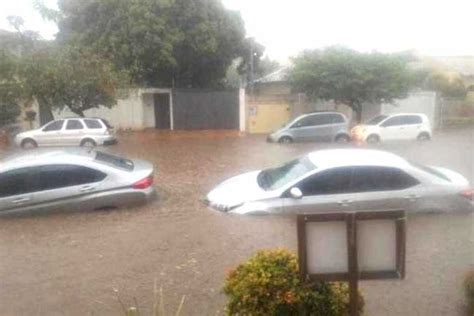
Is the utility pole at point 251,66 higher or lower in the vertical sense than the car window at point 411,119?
higher

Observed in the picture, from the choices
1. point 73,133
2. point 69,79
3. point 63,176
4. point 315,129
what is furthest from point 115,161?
point 69,79

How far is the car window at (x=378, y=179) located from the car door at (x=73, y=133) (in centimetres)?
1266

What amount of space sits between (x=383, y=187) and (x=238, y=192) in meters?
2.01

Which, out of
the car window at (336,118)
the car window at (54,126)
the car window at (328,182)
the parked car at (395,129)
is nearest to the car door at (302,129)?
the car window at (336,118)

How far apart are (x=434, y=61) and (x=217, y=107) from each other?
32.7ft

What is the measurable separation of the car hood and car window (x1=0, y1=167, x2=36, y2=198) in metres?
2.72

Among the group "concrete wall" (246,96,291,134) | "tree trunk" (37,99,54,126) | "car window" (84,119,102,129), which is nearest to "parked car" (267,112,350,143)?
"concrete wall" (246,96,291,134)

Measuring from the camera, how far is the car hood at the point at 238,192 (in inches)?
287

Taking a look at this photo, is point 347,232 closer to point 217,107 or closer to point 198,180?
point 198,180

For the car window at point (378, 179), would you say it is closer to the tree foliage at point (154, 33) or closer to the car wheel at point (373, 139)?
the car wheel at point (373, 139)

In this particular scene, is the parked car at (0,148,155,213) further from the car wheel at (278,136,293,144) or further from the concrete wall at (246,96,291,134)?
the concrete wall at (246,96,291,134)

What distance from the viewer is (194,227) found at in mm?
7066

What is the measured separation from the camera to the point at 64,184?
26.5 ft

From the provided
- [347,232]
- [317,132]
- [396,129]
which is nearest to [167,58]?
[317,132]
